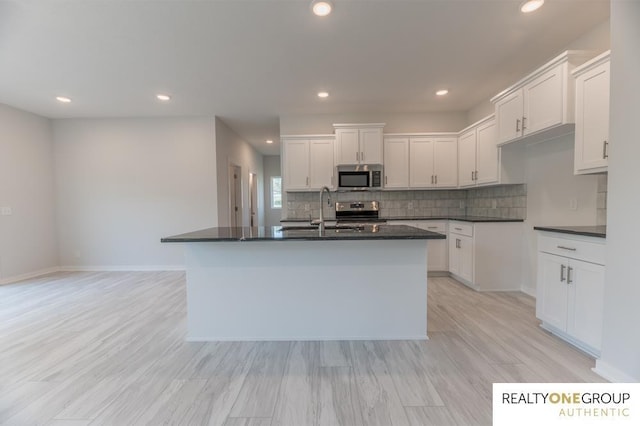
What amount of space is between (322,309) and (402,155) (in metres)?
3.15

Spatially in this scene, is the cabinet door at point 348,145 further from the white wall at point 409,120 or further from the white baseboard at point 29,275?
the white baseboard at point 29,275

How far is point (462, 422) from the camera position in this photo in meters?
1.46

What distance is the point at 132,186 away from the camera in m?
4.94

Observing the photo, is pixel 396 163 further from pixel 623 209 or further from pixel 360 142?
pixel 623 209

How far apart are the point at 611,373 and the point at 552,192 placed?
2.08m

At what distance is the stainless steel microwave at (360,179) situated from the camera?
4566mm

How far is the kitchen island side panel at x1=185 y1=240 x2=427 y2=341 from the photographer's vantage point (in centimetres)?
238

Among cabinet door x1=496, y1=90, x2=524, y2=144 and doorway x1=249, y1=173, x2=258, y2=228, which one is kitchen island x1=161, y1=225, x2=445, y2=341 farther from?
doorway x1=249, y1=173, x2=258, y2=228

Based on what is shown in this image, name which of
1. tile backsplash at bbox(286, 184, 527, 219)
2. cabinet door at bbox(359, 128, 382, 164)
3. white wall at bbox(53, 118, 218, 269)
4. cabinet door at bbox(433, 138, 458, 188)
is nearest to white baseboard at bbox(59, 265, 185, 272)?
white wall at bbox(53, 118, 218, 269)

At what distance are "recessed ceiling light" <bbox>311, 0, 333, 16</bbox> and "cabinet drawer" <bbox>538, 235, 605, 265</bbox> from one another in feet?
8.75

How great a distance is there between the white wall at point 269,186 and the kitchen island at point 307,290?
696cm

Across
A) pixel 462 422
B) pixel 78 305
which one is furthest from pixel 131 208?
pixel 462 422

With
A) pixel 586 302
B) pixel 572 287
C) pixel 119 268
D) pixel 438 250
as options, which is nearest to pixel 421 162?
pixel 438 250

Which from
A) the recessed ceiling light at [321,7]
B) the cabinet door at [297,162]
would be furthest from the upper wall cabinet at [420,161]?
the recessed ceiling light at [321,7]
